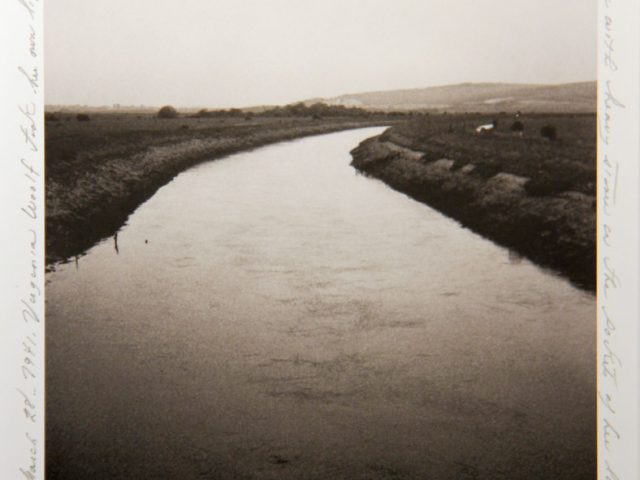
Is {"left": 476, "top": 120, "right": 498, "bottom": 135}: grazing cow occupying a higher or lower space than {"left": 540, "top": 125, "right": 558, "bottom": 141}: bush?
higher

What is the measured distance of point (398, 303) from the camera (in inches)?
135

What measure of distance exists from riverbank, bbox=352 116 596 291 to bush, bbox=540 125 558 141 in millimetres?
31

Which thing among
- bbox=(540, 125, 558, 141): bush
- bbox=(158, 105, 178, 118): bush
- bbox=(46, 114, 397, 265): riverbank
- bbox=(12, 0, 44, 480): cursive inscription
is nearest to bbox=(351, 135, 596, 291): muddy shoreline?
bbox=(540, 125, 558, 141): bush

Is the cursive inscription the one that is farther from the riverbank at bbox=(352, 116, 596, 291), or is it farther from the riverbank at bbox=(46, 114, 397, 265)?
the riverbank at bbox=(352, 116, 596, 291)

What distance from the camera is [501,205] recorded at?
402 cm

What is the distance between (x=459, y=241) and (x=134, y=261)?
71.1 inches

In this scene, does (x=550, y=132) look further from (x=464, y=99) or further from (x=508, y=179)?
(x=508, y=179)

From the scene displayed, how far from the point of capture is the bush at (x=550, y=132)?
3209mm

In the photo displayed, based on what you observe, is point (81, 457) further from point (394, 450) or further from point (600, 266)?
point (600, 266)

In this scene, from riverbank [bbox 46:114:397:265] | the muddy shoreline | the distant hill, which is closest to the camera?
the muddy shoreline

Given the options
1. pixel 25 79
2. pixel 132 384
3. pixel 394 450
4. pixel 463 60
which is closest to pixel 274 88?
pixel 463 60

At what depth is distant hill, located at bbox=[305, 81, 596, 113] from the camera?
3.54 metres

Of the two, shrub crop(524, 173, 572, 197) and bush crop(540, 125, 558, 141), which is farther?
shrub crop(524, 173, 572, 197)

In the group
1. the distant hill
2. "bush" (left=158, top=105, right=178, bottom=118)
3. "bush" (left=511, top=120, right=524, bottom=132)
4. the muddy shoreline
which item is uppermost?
the distant hill
